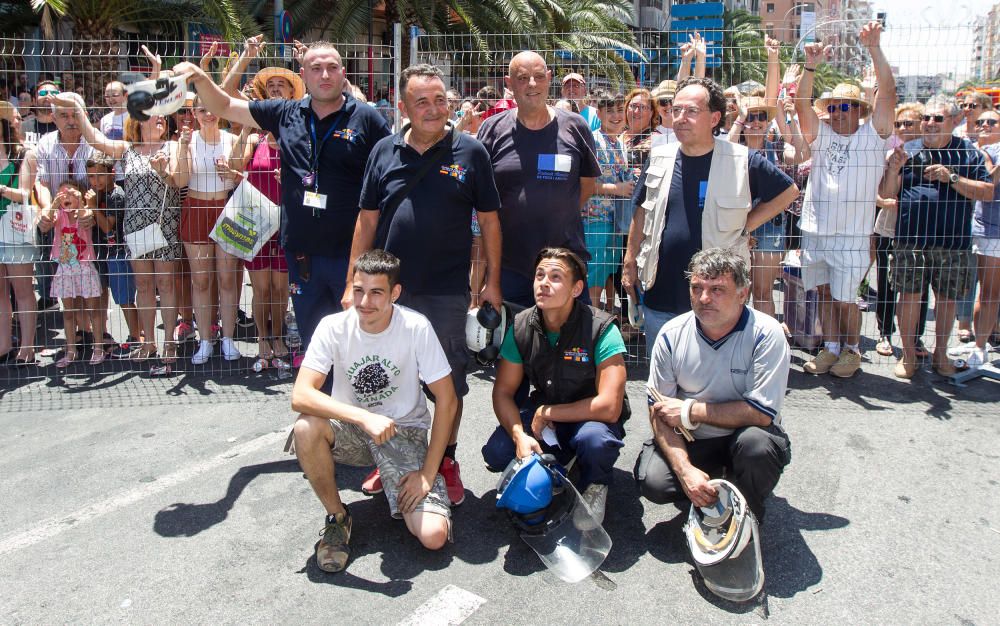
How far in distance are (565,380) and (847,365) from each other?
3.18 metres

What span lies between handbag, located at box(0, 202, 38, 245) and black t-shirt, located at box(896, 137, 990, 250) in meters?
6.89

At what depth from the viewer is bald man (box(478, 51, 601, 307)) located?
14.2ft

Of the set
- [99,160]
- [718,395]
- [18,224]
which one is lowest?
[718,395]

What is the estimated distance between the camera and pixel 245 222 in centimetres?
586

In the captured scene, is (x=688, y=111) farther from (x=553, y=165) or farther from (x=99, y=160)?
(x=99, y=160)

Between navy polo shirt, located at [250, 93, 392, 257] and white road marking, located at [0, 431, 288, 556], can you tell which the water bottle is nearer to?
white road marking, located at [0, 431, 288, 556]

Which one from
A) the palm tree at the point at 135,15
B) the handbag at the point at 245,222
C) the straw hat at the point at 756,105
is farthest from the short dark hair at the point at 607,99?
the palm tree at the point at 135,15

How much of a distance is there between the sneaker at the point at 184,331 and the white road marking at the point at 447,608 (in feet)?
15.1

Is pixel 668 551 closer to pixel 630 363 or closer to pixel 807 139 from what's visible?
pixel 630 363

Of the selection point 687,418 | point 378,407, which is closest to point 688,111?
point 687,418

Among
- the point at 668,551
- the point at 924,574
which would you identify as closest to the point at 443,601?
the point at 668,551

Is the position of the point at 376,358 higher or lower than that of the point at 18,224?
lower

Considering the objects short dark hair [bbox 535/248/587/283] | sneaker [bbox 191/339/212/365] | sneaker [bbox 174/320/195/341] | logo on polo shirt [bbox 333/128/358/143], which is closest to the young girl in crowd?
sneaker [bbox 174/320/195/341]

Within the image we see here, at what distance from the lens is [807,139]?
589 cm
